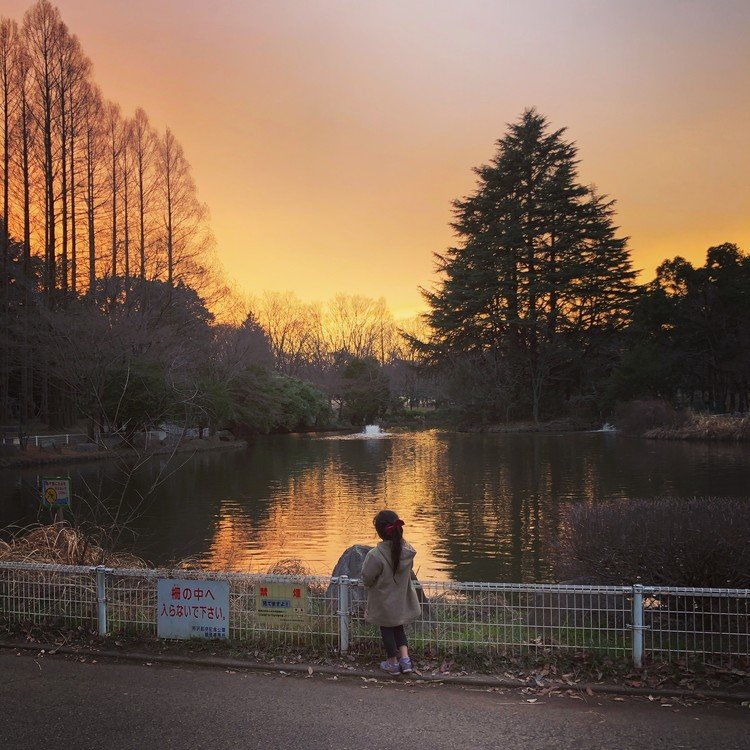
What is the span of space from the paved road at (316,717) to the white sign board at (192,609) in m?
0.57

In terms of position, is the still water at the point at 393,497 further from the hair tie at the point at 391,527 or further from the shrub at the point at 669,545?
the hair tie at the point at 391,527

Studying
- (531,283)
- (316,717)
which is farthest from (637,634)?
(531,283)

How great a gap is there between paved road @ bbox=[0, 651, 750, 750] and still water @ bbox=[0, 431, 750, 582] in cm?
526

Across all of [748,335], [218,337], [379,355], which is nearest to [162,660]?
[218,337]

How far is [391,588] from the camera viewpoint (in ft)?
14.4

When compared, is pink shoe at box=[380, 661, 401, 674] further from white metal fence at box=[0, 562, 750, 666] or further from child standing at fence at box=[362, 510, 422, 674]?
white metal fence at box=[0, 562, 750, 666]

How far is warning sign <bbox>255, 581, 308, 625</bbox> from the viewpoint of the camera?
187 inches

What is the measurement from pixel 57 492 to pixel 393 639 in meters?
4.48

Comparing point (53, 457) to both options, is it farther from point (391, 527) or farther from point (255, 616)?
point (391, 527)

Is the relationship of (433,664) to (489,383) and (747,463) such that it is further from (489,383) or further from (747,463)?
(489,383)

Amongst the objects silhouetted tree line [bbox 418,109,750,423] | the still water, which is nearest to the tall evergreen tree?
silhouetted tree line [bbox 418,109,750,423]

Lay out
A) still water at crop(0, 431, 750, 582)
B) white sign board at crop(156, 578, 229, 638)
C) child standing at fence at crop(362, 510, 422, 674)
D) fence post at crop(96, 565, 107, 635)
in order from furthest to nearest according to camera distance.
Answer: still water at crop(0, 431, 750, 582)
fence post at crop(96, 565, 107, 635)
white sign board at crop(156, 578, 229, 638)
child standing at fence at crop(362, 510, 422, 674)

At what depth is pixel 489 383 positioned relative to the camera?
162 ft

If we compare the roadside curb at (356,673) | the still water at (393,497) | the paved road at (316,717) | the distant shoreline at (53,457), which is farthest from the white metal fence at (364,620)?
the distant shoreline at (53,457)
